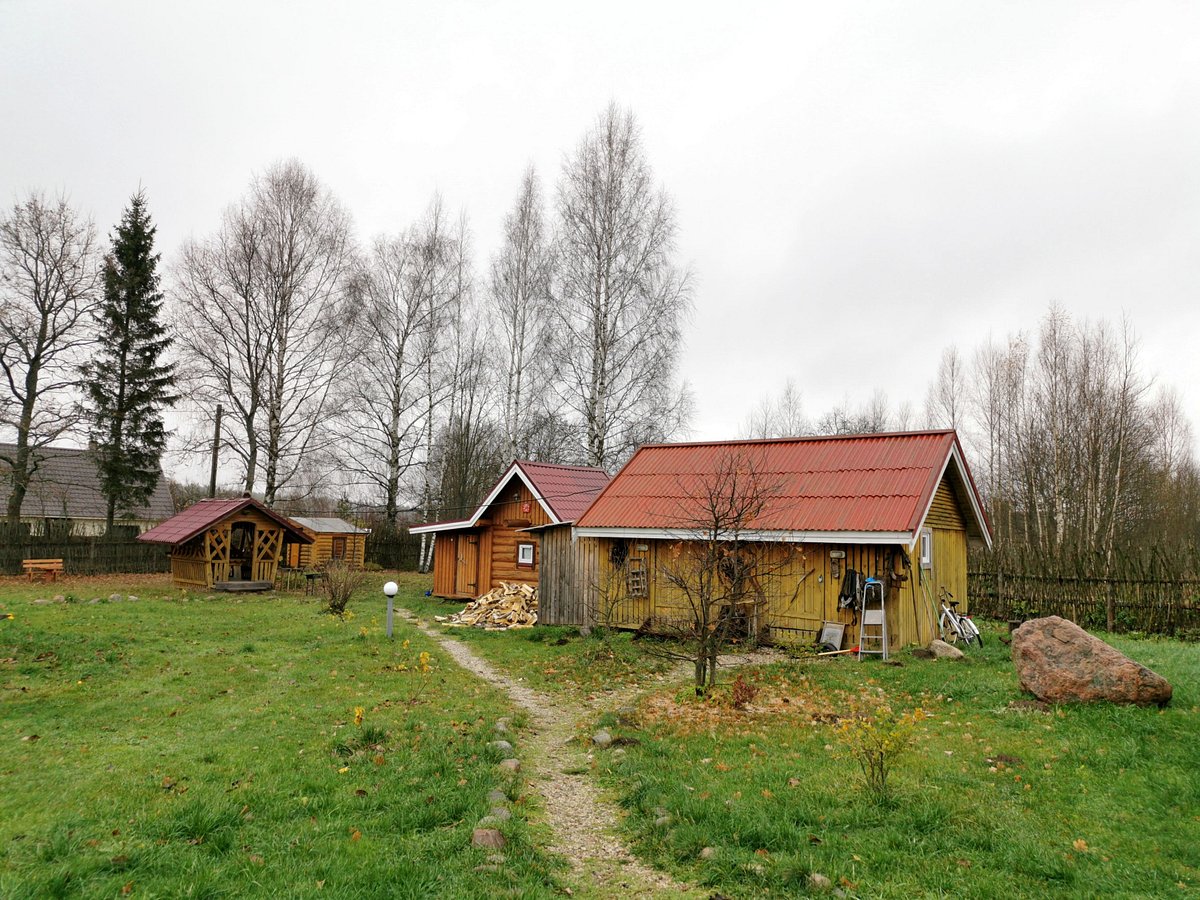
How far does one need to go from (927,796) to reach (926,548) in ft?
35.7

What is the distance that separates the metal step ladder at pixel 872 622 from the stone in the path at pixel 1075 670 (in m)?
3.97

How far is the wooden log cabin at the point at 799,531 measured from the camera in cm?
1447

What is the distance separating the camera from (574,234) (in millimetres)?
25984

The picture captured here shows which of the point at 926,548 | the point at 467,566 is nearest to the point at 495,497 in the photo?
the point at 467,566

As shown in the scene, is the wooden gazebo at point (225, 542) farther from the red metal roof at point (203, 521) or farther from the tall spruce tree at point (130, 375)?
the tall spruce tree at point (130, 375)

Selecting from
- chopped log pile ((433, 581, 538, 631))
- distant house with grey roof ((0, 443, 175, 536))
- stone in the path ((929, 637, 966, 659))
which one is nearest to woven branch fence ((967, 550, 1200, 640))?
stone in the path ((929, 637, 966, 659))

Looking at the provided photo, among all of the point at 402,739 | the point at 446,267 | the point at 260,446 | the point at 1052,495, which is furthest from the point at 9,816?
the point at 1052,495

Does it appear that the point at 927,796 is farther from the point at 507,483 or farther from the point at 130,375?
the point at 130,375

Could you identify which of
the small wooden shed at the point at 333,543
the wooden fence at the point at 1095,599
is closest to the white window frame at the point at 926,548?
the wooden fence at the point at 1095,599

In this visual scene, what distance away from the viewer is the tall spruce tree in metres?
28.9

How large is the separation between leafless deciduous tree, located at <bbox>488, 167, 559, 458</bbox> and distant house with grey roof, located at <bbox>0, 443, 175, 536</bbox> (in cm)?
1916

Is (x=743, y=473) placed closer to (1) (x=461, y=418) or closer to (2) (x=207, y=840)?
(2) (x=207, y=840)

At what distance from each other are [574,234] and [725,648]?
1693 cm

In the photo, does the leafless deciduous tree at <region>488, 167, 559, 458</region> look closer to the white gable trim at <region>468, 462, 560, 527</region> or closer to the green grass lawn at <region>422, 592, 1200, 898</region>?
the white gable trim at <region>468, 462, 560, 527</region>
